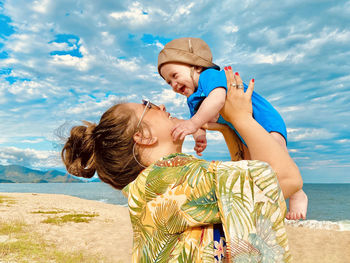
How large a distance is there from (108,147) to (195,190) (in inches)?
41.9

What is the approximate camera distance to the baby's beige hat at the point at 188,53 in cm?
317

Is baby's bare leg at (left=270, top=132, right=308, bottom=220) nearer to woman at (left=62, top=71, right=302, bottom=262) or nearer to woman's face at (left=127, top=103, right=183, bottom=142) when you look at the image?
woman at (left=62, top=71, right=302, bottom=262)

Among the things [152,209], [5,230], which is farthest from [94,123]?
[5,230]

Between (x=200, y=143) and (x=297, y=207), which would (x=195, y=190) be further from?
(x=297, y=207)

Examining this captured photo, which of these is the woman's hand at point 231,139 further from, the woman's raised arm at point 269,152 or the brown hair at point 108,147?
the brown hair at point 108,147

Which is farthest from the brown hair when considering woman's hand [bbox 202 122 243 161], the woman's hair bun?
woman's hand [bbox 202 122 243 161]

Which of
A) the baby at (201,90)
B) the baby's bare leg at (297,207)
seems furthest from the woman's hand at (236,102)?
the baby's bare leg at (297,207)

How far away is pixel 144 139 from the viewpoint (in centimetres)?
208

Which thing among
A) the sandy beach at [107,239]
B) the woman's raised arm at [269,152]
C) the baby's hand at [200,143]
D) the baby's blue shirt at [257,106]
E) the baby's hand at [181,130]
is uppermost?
the baby's blue shirt at [257,106]

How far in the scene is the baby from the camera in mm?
2551

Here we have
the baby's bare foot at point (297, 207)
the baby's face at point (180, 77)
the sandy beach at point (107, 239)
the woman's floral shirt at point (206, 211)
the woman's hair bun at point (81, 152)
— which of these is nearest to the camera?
the woman's floral shirt at point (206, 211)

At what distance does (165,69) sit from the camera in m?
3.32

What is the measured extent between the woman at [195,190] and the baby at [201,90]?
0.34m

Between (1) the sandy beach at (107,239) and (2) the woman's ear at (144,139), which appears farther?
(1) the sandy beach at (107,239)
